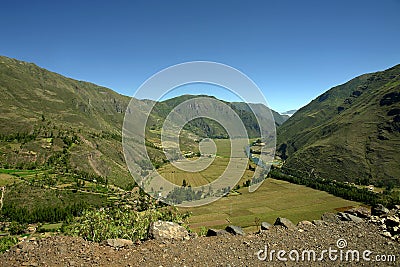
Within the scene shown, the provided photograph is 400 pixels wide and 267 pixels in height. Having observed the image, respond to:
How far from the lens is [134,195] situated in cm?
11481

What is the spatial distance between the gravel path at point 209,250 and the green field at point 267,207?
64026mm

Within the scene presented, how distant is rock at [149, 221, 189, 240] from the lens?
10.6 metres

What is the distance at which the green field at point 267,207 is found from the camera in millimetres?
81000

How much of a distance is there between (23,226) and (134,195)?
4348cm

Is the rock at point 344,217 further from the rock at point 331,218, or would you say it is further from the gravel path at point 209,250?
the gravel path at point 209,250

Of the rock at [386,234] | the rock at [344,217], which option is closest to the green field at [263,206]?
the rock at [344,217]

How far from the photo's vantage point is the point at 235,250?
374 inches

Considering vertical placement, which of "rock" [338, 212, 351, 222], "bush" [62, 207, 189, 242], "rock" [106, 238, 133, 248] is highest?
"rock" [338, 212, 351, 222]

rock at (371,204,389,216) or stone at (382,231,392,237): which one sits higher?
rock at (371,204,389,216)

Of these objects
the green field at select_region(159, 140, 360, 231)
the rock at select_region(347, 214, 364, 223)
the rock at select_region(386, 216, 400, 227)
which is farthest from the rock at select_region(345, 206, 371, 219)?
the green field at select_region(159, 140, 360, 231)

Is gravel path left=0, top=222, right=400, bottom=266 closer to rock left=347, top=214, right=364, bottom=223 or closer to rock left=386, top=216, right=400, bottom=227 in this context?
rock left=386, top=216, right=400, bottom=227

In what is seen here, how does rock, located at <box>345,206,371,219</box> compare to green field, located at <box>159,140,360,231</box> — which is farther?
green field, located at <box>159,140,360,231</box>

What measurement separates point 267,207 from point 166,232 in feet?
306

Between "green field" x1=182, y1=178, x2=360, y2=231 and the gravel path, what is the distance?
210ft
